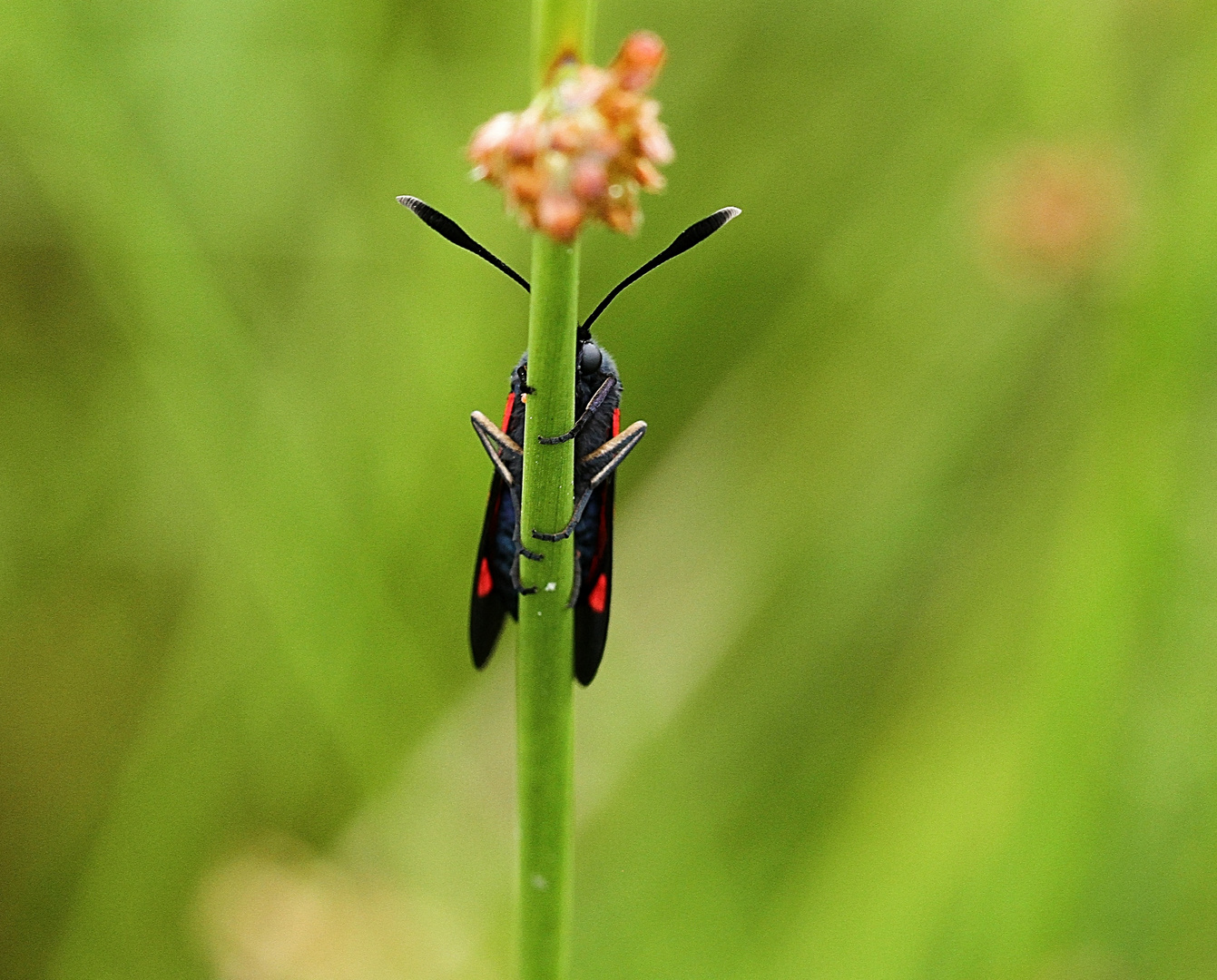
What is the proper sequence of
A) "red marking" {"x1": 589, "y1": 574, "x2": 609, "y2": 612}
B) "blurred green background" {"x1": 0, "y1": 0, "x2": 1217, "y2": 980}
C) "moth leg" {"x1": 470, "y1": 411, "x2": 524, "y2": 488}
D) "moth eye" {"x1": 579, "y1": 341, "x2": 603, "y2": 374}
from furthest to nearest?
1. "blurred green background" {"x1": 0, "y1": 0, "x2": 1217, "y2": 980}
2. "red marking" {"x1": 589, "y1": 574, "x2": 609, "y2": 612}
3. "moth eye" {"x1": 579, "y1": 341, "x2": 603, "y2": 374}
4. "moth leg" {"x1": 470, "y1": 411, "x2": 524, "y2": 488}

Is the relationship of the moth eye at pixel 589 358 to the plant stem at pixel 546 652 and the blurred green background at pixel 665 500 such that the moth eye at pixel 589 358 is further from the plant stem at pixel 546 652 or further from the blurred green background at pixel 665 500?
the blurred green background at pixel 665 500

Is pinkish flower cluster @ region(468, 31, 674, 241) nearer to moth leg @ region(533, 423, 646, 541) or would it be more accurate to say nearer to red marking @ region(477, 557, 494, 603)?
moth leg @ region(533, 423, 646, 541)

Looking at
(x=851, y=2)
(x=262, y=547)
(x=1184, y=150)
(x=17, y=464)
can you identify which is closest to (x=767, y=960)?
(x=262, y=547)

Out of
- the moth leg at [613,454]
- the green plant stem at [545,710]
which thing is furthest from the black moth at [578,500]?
the green plant stem at [545,710]

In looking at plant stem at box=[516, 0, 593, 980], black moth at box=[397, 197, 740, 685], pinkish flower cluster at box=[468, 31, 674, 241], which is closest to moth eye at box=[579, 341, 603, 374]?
black moth at box=[397, 197, 740, 685]


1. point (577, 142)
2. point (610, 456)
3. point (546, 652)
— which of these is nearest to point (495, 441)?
point (610, 456)

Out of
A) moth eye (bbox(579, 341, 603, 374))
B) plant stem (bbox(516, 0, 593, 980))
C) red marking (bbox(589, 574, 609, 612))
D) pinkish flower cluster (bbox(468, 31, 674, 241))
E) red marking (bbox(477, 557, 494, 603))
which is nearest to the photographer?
pinkish flower cluster (bbox(468, 31, 674, 241))
